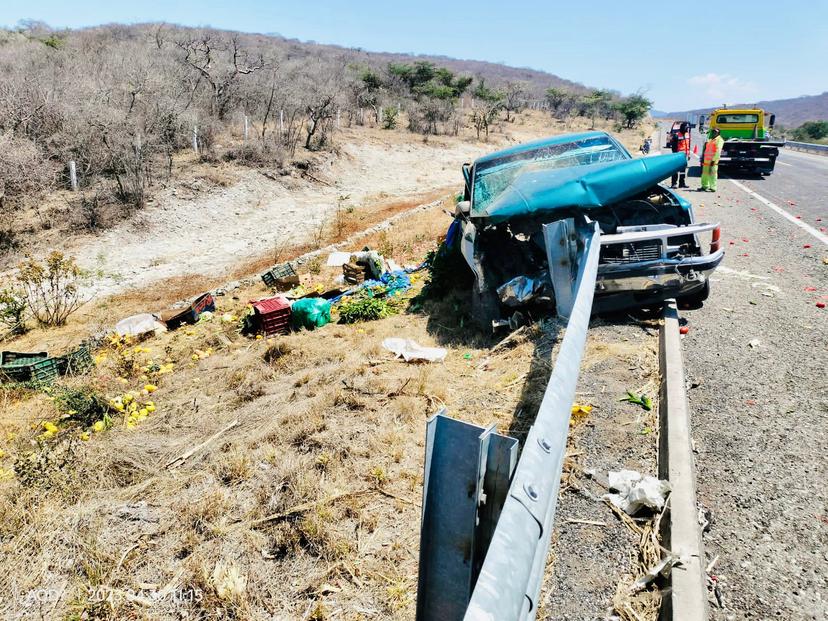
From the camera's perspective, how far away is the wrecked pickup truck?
18.3ft

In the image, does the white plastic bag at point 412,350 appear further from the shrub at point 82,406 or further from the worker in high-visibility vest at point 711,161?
the worker in high-visibility vest at point 711,161

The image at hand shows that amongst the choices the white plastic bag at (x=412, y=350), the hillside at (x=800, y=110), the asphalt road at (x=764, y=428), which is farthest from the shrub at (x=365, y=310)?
the hillside at (x=800, y=110)

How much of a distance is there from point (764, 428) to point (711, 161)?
12425 mm

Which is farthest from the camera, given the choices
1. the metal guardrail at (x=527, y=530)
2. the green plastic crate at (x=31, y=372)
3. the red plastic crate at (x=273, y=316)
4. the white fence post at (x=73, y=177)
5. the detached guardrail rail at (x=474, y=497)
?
the white fence post at (x=73, y=177)

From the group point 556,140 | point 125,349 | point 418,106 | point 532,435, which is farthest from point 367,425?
point 418,106

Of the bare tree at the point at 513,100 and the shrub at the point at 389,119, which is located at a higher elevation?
the bare tree at the point at 513,100

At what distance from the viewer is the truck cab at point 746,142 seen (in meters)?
17.7

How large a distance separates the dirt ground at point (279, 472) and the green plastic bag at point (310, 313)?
38 centimetres

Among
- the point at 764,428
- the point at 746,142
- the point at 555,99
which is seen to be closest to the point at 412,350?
the point at 764,428

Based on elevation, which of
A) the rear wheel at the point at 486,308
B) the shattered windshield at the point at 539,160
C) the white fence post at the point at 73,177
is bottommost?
the rear wheel at the point at 486,308

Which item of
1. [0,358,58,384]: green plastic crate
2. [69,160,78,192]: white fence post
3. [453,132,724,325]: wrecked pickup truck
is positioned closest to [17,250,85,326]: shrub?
[0,358,58,384]: green plastic crate

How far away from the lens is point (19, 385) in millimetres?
6609

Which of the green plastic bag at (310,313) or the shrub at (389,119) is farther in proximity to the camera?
the shrub at (389,119)

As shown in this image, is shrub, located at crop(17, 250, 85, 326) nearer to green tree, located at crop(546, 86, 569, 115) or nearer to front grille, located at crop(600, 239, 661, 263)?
front grille, located at crop(600, 239, 661, 263)
